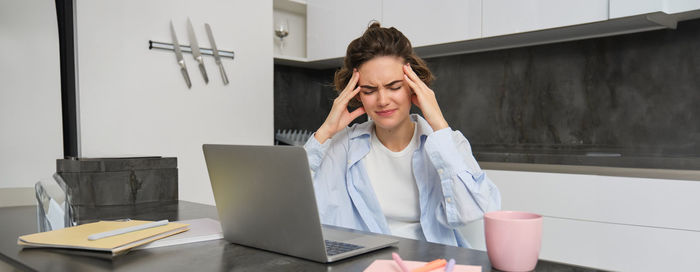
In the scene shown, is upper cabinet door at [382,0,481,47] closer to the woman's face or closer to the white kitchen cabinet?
the white kitchen cabinet

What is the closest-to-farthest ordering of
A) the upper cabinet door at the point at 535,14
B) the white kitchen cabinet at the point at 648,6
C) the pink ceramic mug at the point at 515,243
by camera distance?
the pink ceramic mug at the point at 515,243 < the white kitchen cabinet at the point at 648,6 < the upper cabinet door at the point at 535,14

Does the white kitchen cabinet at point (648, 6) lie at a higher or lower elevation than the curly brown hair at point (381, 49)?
higher

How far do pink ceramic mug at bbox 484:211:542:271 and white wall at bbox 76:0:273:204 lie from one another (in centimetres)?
194

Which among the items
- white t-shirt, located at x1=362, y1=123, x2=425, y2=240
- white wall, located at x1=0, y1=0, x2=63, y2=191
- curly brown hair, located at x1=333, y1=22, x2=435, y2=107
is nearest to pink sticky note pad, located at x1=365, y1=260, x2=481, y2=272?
white t-shirt, located at x1=362, y1=123, x2=425, y2=240

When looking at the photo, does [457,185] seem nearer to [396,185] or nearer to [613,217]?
[396,185]

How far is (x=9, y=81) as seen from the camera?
5.41 ft

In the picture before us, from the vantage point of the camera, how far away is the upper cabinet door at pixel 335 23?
2.94 meters

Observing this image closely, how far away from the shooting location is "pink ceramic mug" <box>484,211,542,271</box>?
0.74 metres

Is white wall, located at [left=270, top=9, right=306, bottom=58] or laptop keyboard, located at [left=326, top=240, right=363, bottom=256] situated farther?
white wall, located at [left=270, top=9, right=306, bottom=58]

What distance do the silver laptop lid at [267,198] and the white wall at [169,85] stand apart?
60.6 inches

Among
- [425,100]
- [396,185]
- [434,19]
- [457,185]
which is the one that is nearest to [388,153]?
[396,185]

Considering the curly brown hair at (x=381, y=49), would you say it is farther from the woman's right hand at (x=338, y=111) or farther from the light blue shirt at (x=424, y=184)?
the light blue shirt at (x=424, y=184)

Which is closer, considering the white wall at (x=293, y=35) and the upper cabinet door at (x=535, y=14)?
the upper cabinet door at (x=535, y=14)

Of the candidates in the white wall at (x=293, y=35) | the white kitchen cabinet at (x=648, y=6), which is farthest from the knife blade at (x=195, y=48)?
the white kitchen cabinet at (x=648, y=6)
